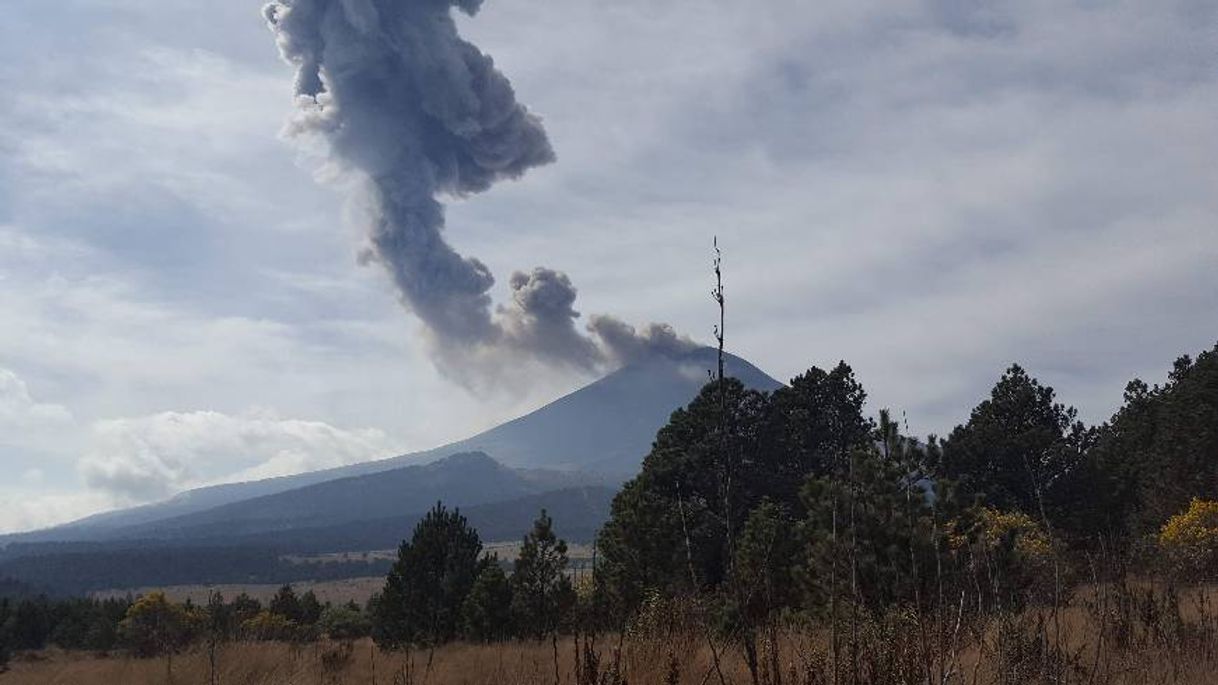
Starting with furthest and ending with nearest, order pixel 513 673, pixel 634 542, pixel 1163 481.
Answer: pixel 1163 481
pixel 634 542
pixel 513 673

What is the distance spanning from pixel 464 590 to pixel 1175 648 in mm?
24651

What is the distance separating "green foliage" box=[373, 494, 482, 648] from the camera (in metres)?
28.3

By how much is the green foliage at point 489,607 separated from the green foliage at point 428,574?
4.12m

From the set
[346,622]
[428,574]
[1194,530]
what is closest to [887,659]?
[1194,530]

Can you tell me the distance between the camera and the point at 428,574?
2942cm

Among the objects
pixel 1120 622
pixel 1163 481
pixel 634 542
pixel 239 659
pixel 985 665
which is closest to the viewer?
pixel 985 665

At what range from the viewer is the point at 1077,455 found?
→ 129ft

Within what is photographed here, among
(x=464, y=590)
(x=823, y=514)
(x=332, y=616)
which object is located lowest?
(x=332, y=616)

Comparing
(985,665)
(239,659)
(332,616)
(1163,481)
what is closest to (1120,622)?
(985,665)

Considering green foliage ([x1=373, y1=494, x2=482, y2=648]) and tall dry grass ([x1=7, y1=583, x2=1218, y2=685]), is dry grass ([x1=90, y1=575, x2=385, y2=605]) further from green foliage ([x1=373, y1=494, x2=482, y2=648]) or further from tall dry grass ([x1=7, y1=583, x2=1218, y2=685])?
tall dry grass ([x1=7, y1=583, x2=1218, y2=685])

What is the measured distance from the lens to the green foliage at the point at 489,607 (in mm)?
23344

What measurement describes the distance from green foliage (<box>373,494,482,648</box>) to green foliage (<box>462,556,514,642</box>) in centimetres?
412

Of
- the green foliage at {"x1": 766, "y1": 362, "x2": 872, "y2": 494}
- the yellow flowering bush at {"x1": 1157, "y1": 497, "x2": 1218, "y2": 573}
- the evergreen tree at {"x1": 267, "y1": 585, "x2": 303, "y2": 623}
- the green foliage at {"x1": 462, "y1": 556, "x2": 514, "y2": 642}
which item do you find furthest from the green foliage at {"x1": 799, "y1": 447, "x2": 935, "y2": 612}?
the evergreen tree at {"x1": 267, "y1": 585, "x2": 303, "y2": 623}

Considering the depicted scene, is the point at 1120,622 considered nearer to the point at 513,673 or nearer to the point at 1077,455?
the point at 513,673
